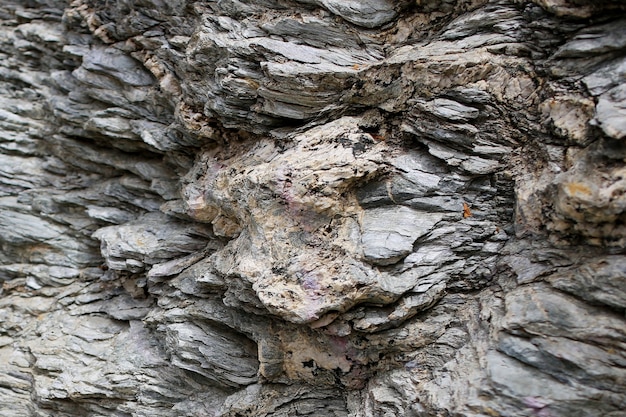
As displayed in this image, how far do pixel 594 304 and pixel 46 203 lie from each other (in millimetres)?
11648

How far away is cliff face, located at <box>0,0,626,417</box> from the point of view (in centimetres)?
577

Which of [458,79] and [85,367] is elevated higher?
[458,79]

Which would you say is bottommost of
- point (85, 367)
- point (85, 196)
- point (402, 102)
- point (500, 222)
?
point (85, 367)

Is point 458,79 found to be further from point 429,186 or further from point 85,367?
point 85,367

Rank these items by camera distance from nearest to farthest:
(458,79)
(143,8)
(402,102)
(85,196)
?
1. (458,79)
2. (402,102)
3. (143,8)
4. (85,196)

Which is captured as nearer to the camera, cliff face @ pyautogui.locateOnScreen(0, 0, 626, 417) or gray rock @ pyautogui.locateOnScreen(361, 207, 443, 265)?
cliff face @ pyautogui.locateOnScreen(0, 0, 626, 417)

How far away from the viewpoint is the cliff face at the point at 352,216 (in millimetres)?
5773

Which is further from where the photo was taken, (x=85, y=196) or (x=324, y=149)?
(x=85, y=196)

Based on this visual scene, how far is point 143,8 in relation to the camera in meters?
10.1

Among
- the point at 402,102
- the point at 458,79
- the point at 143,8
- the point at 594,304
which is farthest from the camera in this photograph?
the point at 143,8

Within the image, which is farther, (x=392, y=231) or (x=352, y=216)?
(x=352, y=216)

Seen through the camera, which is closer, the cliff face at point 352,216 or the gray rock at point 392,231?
the cliff face at point 352,216

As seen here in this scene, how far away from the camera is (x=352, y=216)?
23.3 ft

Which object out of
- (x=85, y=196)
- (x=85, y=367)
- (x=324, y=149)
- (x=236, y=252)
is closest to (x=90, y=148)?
(x=85, y=196)
